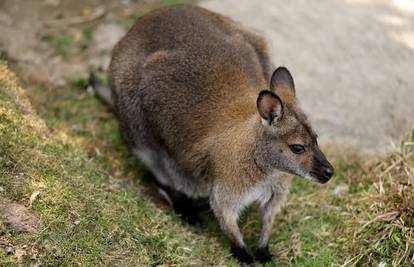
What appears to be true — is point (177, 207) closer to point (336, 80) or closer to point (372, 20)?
point (336, 80)

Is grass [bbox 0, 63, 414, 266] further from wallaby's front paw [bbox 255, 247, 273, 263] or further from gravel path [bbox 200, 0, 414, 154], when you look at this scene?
gravel path [bbox 200, 0, 414, 154]

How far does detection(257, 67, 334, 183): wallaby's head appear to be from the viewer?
15.5 feet

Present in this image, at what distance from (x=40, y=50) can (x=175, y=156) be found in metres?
2.97

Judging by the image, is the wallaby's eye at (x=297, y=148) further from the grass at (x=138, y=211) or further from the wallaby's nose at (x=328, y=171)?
the grass at (x=138, y=211)

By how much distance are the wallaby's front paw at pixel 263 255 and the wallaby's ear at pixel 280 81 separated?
1.30m

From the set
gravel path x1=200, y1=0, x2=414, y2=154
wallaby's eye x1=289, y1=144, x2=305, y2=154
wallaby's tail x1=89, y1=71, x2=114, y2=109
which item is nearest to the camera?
wallaby's eye x1=289, y1=144, x2=305, y2=154

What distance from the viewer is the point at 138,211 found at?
204 inches

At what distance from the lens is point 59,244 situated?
4.41 m

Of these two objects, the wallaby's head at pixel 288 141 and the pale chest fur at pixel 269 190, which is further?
the pale chest fur at pixel 269 190

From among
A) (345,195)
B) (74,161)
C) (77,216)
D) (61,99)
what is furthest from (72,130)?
(345,195)

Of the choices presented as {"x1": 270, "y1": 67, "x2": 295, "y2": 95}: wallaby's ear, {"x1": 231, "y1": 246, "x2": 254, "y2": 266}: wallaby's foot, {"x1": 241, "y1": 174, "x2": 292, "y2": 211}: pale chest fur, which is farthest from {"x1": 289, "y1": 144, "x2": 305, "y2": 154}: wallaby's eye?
{"x1": 231, "y1": 246, "x2": 254, "y2": 266}: wallaby's foot

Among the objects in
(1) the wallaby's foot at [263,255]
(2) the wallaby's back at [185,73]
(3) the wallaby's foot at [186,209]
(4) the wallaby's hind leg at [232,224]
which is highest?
(2) the wallaby's back at [185,73]

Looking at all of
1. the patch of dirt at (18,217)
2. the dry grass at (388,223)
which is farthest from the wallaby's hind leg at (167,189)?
the patch of dirt at (18,217)

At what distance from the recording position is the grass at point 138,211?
4562mm
